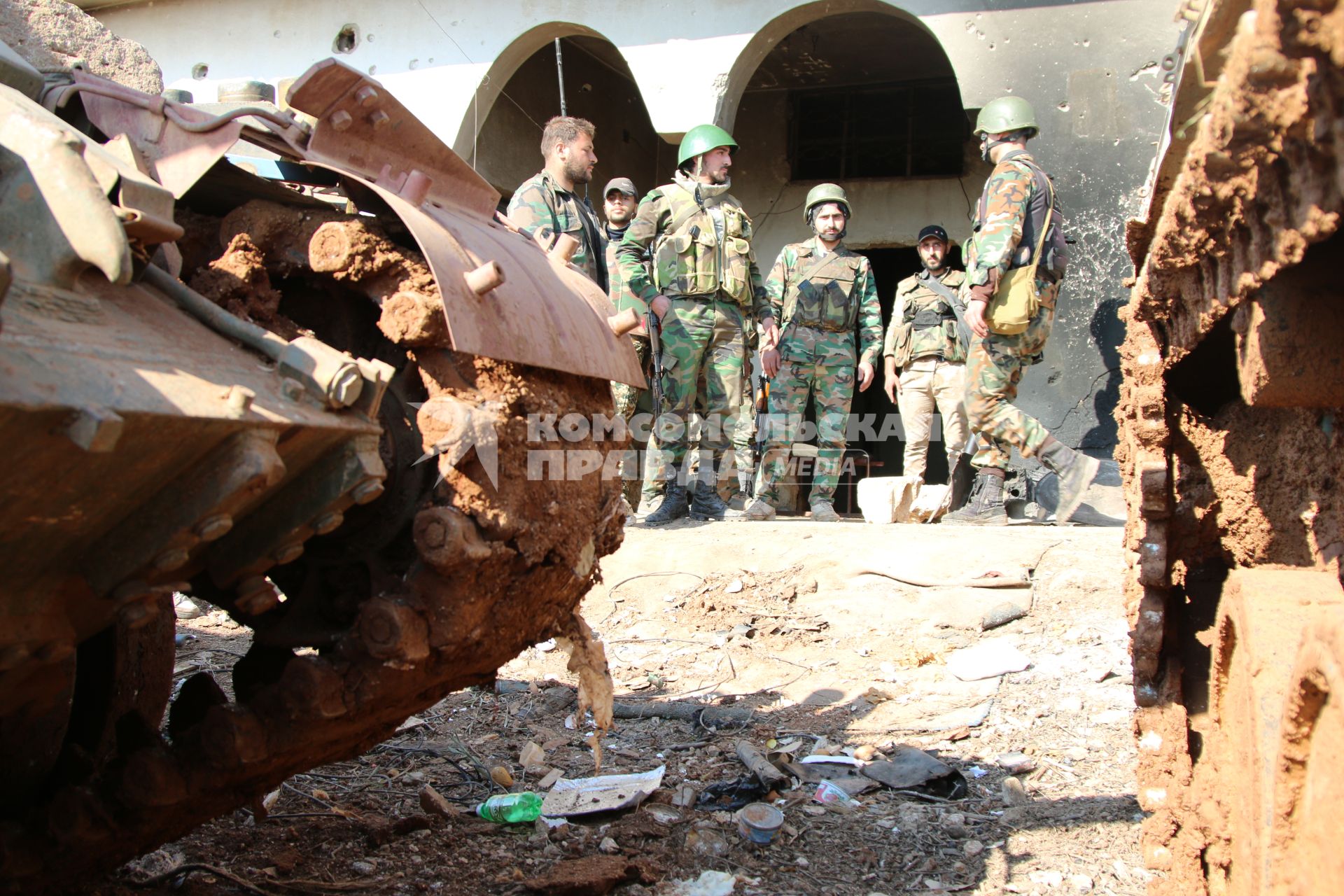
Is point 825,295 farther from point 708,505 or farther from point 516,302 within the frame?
point 516,302

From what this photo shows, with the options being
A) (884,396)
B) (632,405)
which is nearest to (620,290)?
(632,405)

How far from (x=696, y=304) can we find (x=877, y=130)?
212 inches

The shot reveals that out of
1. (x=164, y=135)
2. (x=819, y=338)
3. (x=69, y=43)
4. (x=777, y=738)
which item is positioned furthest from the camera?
(x=819, y=338)

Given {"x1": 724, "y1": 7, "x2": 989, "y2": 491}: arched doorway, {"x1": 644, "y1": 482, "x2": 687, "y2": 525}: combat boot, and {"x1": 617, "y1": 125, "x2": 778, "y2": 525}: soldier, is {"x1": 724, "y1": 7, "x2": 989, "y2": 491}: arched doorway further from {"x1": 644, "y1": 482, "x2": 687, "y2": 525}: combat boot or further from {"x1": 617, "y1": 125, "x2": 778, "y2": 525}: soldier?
{"x1": 644, "y1": 482, "x2": 687, "y2": 525}: combat boot

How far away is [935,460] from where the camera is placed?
12.0 meters

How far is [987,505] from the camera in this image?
21.5ft

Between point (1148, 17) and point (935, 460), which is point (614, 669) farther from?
point (935, 460)

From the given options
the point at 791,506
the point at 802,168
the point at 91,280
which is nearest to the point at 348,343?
the point at 91,280

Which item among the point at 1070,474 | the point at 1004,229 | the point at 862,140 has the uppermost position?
the point at 862,140

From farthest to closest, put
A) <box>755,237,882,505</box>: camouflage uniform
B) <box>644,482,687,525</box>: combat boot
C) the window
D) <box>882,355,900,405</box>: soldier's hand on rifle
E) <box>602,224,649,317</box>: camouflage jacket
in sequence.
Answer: the window, <box>882,355,900,405</box>: soldier's hand on rifle, <box>755,237,882,505</box>: camouflage uniform, <box>644,482,687,525</box>: combat boot, <box>602,224,649,317</box>: camouflage jacket

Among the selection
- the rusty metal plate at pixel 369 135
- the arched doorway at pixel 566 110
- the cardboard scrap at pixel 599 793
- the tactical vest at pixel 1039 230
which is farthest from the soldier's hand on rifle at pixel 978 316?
the arched doorway at pixel 566 110

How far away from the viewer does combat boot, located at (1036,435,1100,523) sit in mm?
6535

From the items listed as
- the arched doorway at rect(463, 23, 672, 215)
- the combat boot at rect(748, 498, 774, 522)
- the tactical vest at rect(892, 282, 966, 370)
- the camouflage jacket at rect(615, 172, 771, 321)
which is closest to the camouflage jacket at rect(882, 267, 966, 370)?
the tactical vest at rect(892, 282, 966, 370)

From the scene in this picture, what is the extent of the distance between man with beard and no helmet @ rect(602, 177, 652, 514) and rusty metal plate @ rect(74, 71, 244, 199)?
4062 mm
